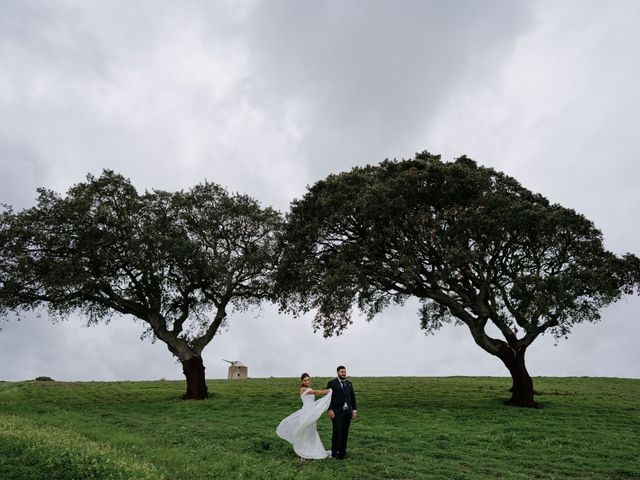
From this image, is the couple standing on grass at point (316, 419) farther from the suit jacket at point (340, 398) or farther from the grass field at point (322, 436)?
the grass field at point (322, 436)

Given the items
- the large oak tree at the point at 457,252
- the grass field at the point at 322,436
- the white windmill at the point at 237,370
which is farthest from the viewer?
the white windmill at the point at 237,370

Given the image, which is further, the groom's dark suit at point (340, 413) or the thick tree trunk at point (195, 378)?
Result: the thick tree trunk at point (195, 378)

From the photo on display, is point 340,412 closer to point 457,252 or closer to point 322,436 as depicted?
point 322,436

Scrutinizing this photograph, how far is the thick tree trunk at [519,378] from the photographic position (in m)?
34.7

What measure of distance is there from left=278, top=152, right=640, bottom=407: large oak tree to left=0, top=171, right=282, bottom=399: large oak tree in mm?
7179

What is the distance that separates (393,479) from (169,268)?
3118cm

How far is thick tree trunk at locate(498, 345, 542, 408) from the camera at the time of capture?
3472cm

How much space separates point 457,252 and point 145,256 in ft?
75.1

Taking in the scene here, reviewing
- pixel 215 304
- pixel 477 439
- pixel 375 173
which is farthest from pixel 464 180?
pixel 215 304

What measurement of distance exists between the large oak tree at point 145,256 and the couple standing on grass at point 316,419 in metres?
24.4

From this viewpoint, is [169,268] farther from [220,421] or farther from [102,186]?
[220,421]

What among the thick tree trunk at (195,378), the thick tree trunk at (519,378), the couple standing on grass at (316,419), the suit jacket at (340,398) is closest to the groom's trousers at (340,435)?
the couple standing on grass at (316,419)

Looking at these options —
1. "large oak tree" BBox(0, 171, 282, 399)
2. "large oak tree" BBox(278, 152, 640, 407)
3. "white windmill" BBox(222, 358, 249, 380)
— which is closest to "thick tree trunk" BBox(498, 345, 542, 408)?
"large oak tree" BBox(278, 152, 640, 407)

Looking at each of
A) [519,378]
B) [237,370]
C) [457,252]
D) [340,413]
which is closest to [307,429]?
[340,413]
